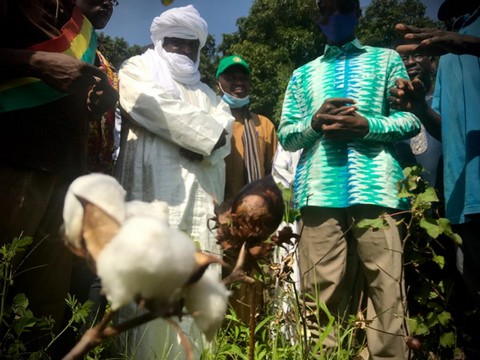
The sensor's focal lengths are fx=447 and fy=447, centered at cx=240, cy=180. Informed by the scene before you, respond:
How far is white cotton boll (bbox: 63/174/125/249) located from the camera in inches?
19.7

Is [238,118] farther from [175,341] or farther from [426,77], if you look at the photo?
[175,341]

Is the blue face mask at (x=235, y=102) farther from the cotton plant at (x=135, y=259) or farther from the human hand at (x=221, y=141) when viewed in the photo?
the cotton plant at (x=135, y=259)

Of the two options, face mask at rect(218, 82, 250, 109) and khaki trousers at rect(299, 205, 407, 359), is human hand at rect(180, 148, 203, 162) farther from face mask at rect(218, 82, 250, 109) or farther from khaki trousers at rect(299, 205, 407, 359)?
face mask at rect(218, 82, 250, 109)

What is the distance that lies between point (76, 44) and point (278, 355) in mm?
1474

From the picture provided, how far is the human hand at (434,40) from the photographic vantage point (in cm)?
168

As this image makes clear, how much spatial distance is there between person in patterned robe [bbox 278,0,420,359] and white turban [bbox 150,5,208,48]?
3.26 ft

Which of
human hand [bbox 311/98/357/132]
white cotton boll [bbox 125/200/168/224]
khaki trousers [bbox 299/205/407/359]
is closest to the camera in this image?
white cotton boll [bbox 125/200/168/224]

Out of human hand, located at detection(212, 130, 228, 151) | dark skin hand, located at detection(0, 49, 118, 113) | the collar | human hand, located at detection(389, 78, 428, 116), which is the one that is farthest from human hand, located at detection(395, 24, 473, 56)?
dark skin hand, located at detection(0, 49, 118, 113)

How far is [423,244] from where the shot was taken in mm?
2227

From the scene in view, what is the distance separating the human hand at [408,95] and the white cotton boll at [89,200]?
1732 mm

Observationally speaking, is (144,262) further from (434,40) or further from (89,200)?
(434,40)

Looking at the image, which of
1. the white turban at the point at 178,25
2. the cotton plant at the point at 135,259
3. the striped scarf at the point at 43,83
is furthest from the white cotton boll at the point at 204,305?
the white turban at the point at 178,25

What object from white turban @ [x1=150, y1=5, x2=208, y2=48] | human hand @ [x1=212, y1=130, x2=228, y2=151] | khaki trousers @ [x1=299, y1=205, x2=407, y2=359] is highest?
white turban @ [x1=150, y1=5, x2=208, y2=48]

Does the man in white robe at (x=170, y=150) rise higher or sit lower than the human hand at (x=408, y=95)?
lower
